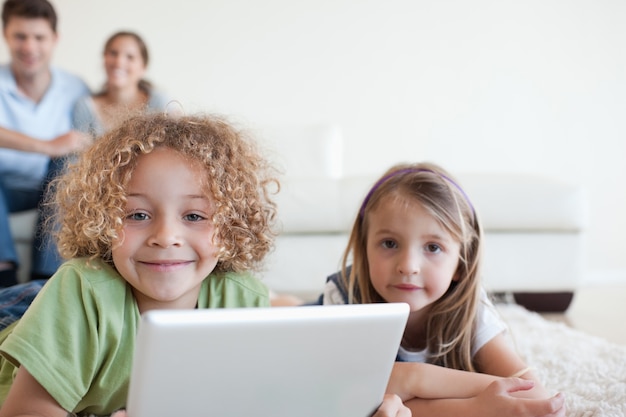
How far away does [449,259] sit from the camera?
4.13 ft

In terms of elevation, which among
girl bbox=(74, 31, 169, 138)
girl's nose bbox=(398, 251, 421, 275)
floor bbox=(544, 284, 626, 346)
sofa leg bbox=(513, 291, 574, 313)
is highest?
girl bbox=(74, 31, 169, 138)

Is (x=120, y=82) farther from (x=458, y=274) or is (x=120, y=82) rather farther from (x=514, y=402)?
(x=514, y=402)

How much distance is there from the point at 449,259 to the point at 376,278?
14 centimetres

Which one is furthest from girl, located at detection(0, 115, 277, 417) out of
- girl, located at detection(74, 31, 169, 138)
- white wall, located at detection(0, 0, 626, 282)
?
white wall, located at detection(0, 0, 626, 282)

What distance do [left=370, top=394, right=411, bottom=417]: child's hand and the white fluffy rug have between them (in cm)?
38

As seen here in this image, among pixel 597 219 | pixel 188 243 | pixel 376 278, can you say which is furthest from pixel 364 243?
pixel 597 219

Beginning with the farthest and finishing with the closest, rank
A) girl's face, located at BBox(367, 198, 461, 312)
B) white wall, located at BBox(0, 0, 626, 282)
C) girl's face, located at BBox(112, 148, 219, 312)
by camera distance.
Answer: white wall, located at BBox(0, 0, 626, 282), girl's face, located at BBox(367, 198, 461, 312), girl's face, located at BBox(112, 148, 219, 312)

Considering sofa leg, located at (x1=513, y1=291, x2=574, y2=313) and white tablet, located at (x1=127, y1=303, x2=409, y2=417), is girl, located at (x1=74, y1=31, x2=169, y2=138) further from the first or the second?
white tablet, located at (x1=127, y1=303, x2=409, y2=417)

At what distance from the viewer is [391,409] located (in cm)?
91

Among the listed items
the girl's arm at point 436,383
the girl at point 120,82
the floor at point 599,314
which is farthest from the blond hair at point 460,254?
the girl at point 120,82

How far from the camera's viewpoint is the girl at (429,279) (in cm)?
121

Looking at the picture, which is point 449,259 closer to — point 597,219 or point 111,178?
point 111,178

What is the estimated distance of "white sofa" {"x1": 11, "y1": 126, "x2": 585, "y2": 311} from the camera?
2.31 meters

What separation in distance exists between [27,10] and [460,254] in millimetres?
2065
